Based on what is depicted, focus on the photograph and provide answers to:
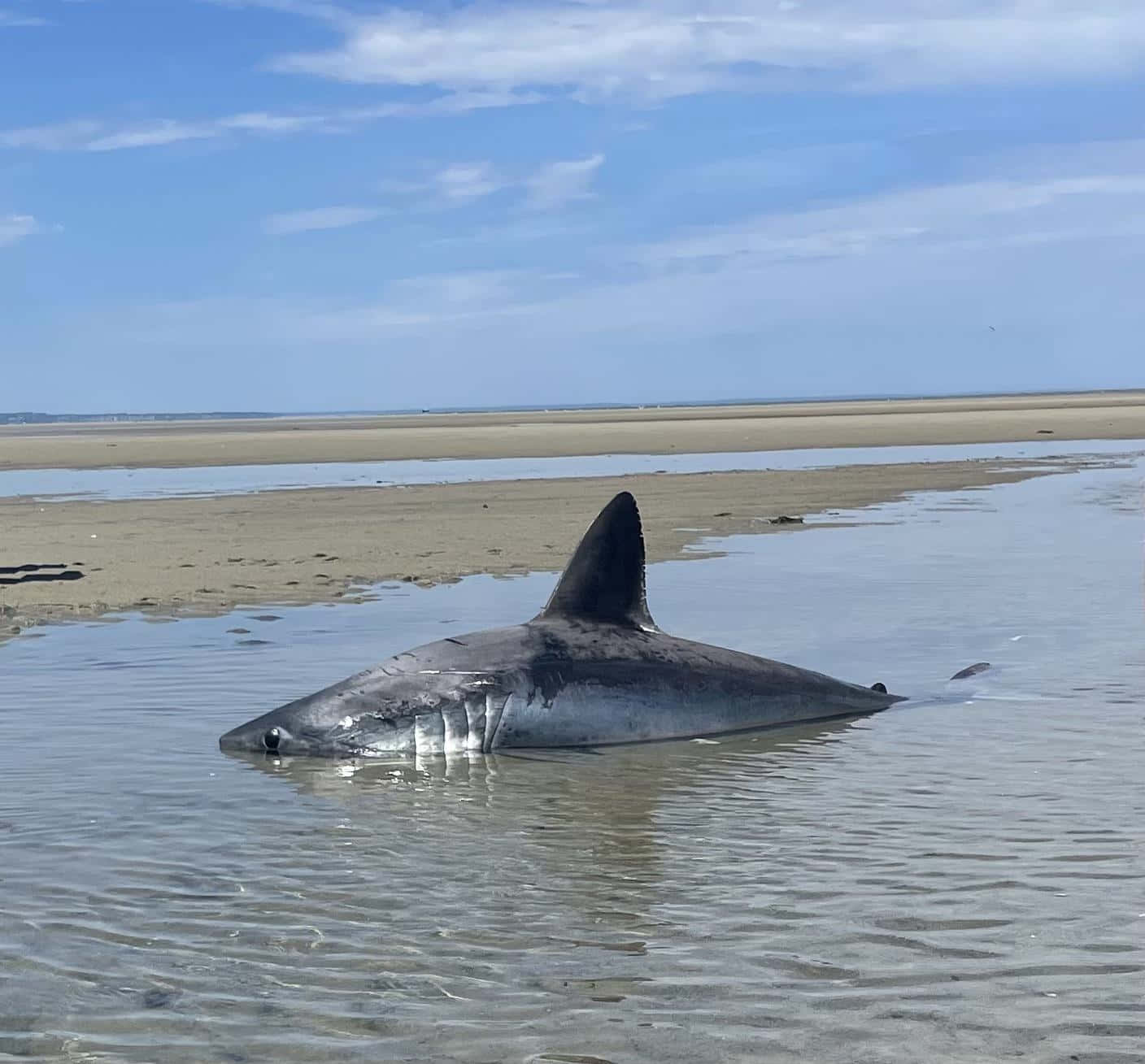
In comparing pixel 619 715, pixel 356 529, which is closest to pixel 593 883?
pixel 619 715

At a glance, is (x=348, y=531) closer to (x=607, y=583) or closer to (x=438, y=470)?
(x=607, y=583)

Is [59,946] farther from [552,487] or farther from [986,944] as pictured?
[552,487]

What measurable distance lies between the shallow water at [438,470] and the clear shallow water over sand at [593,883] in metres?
28.0

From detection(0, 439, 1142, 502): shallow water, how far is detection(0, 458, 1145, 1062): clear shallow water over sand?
28.0m

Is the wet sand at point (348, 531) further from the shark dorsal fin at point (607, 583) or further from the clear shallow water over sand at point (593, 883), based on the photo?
the shark dorsal fin at point (607, 583)

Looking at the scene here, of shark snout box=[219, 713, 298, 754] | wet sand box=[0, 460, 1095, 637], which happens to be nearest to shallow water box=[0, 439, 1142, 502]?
wet sand box=[0, 460, 1095, 637]

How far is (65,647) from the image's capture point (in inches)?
563

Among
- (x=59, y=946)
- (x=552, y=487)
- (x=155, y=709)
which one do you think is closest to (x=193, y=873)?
(x=59, y=946)

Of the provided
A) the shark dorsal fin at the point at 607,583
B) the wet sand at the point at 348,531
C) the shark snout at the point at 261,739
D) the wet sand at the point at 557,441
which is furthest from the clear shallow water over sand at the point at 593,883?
the wet sand at the point at 557,441

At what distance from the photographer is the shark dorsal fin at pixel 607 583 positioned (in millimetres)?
10055

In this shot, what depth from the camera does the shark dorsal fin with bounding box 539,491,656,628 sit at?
33.0 feet

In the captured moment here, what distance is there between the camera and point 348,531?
25969mm

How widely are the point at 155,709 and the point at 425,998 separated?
6349mm

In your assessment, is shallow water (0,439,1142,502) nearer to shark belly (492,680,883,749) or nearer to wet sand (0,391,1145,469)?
wet sand (0,391,1145,469)
